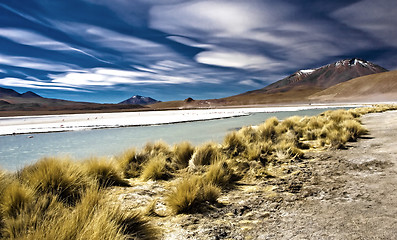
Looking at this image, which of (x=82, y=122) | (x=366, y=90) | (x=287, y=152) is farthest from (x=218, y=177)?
(x=366, y=90)

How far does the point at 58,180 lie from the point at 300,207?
2.84m

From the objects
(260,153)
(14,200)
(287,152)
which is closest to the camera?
(14,200)

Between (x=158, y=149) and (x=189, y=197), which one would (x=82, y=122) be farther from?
(x=189, y=197)

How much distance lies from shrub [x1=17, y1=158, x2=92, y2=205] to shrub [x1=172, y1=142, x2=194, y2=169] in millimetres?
2076

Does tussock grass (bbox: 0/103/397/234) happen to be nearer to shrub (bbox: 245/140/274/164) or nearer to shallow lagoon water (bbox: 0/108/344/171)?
shrub (bbox: 245/140/274/164)

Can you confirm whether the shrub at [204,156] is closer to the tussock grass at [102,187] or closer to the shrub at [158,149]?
the tussock grass at [102,187]

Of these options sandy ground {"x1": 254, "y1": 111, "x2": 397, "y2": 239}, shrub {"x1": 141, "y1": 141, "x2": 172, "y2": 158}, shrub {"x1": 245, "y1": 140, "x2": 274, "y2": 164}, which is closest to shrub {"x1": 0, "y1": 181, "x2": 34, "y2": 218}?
sandy ground {"x1": 254, "y1": 111, "x2": 397, "y2": 239}

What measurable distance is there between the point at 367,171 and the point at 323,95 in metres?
111

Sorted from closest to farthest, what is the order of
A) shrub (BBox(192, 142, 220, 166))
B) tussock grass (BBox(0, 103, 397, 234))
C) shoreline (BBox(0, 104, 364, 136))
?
tussock grass (BBox(0, 103, 397, 234)) → shrub (BBox(192, 142, 220, 166)) → shoreline (BBox(0, 104, 364, 136))

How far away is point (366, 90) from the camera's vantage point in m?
85.6

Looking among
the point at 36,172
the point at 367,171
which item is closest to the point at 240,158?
the point at 367,171

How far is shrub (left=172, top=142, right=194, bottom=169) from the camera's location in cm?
469

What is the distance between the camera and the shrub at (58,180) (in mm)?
2557

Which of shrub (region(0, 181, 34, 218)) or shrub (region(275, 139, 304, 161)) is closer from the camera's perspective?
shrub (region(0, 181, 34, 218))
